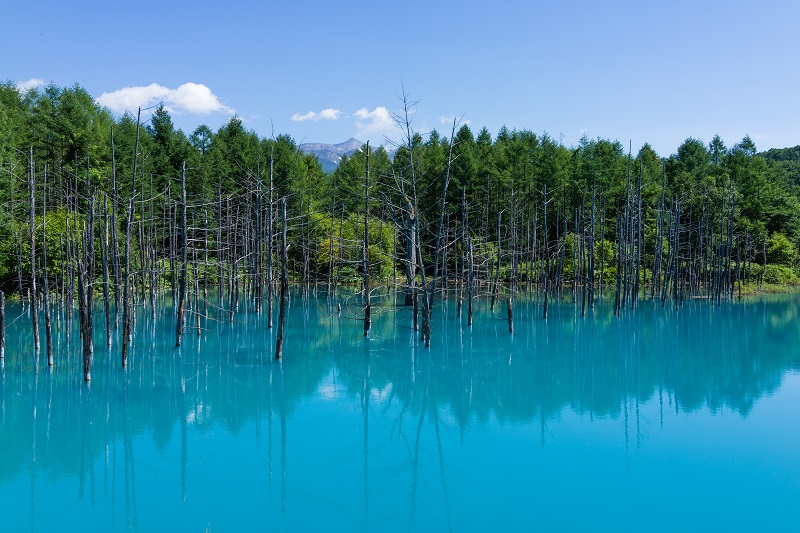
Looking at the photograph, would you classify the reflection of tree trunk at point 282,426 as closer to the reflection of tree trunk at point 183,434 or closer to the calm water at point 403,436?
the calm water at point 403,436

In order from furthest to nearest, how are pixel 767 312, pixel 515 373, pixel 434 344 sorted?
pixel 767 312 < pixel 434 344 < pixel 515 373

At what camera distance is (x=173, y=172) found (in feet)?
128

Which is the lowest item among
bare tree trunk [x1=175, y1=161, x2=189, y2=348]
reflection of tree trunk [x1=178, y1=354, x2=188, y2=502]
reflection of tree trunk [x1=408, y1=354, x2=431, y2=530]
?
reflection of tree trunk [x1=408, y1=354, x2=431, y2=530]

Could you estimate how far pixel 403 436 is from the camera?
11.6 m

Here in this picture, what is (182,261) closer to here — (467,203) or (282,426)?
(282,426)

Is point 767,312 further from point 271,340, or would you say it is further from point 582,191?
point 271,340

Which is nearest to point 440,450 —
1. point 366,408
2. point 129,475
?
point 366,408

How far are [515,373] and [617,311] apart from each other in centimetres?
1257

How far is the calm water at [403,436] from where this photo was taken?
8031 millimetres

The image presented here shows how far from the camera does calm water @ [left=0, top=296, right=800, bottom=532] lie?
26.3ft

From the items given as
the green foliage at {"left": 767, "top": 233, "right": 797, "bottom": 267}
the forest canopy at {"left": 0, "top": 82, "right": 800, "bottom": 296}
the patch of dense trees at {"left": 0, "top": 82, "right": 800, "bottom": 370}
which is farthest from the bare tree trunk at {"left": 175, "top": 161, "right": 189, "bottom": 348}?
the green foliage at {"left": 767, "top": 233, "right": 797, "bottom": 267}

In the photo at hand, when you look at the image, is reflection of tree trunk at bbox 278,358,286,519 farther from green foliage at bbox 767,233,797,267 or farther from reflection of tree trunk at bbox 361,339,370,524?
green foliage at bbox 767,233,797,267

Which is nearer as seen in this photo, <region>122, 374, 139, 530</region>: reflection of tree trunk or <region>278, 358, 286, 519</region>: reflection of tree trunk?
<region>122, 374, 139, 530</region>: reflection of tree trunk

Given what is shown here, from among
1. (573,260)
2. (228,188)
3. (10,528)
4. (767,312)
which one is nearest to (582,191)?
(573,260)
